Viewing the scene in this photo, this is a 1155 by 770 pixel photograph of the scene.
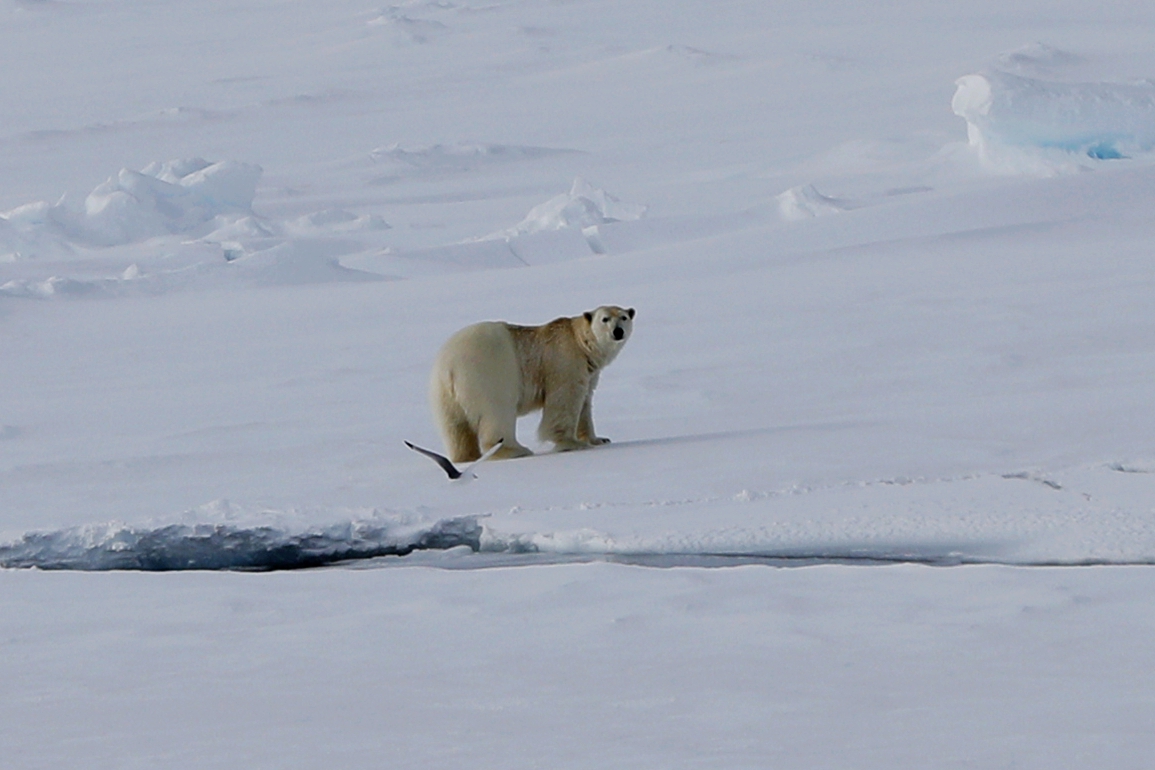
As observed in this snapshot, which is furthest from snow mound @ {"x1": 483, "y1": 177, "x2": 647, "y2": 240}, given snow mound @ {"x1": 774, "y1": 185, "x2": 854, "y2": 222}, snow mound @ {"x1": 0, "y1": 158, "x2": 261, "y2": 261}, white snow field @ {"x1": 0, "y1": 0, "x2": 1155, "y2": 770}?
snow mound @ {"x1": 0, "y1": 158, "x2": 261, "y2": 261}

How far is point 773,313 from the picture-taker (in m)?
7.49

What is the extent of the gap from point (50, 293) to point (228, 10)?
31511mm

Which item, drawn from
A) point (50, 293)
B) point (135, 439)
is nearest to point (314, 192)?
point (50, 293)

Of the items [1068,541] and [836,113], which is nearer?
[1068,541]

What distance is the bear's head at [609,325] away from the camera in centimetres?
480

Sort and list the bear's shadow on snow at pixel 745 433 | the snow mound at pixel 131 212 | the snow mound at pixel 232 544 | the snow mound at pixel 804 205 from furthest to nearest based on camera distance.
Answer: the snow mound at pixel 131 212, the snow mound at pixel 804 205, the bear's shadow on snow at pixel 745 433, the snow mound at pixel 232 544

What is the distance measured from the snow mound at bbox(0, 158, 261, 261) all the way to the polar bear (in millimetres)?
9430

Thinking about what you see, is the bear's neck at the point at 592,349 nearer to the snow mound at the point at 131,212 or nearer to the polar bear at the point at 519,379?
the polar bear at the point at 519,379

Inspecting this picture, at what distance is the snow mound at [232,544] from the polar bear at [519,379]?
1.04 meters

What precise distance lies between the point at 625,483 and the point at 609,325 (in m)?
0.82

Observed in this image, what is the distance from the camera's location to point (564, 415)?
192 inches

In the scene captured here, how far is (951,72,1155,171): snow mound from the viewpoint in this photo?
43.0 feet

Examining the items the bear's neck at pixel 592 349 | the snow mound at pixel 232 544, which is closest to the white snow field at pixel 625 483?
the snow mound at pixel 232 544

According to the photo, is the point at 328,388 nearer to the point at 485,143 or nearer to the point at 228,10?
the point at 485,143
